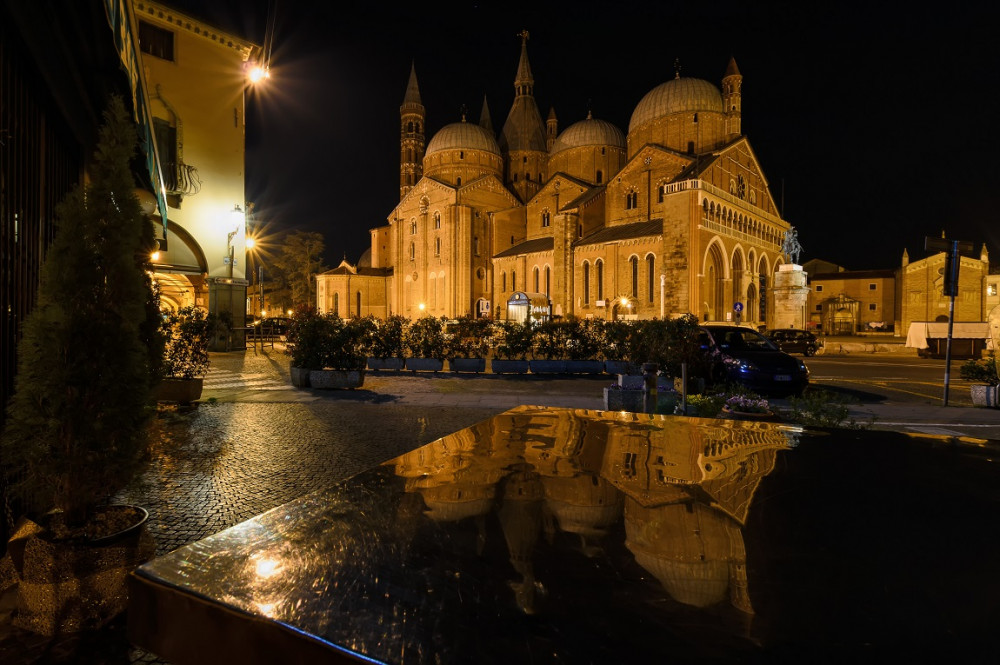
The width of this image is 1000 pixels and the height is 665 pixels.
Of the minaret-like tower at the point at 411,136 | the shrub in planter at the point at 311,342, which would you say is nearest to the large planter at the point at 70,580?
the shrub in planter at the point at 311,342

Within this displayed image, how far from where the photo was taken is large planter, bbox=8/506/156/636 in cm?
238

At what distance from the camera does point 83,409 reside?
2.54 m

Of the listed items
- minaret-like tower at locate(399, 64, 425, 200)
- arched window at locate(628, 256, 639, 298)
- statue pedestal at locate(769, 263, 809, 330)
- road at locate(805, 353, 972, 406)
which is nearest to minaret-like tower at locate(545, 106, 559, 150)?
minaret-like tower at locate(399, 64, 425, 200)

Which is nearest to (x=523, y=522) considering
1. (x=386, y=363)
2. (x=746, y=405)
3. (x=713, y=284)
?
(x=746, y=405)

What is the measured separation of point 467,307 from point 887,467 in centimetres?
4786

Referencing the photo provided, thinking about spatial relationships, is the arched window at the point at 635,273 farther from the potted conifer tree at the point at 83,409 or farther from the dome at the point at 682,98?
the potted conifer tree at the point at 83,409

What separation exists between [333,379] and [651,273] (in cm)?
2949

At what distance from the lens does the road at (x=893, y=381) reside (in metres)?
10.6

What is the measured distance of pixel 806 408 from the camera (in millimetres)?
6051

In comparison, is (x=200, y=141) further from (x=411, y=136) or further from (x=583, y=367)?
(x=411, y=136)

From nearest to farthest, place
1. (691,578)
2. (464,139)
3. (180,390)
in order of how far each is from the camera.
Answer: (691,578)
(180,390)
(464,139)

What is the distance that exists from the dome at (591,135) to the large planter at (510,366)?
3884 cm

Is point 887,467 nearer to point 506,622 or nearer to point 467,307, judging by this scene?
point 506,622

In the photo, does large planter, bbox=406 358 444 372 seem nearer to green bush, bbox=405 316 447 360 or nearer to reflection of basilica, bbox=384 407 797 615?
green bush, bbox=405 316 447 360
